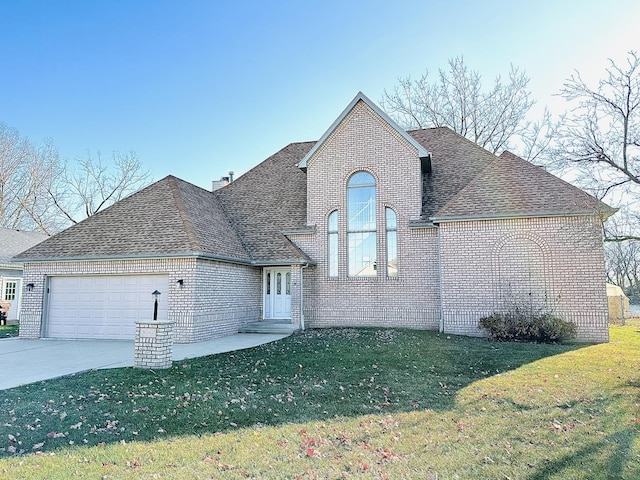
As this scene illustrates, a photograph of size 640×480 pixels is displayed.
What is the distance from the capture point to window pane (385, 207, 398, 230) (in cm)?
1556

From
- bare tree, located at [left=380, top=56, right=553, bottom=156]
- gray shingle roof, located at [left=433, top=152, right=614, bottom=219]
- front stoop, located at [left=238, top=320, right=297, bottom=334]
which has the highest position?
bare tree, located at [left=380, top=56, right=553, bottom=156]

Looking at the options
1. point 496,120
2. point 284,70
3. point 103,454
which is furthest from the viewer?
point 496,120

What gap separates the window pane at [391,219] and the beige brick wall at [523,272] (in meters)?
2.11

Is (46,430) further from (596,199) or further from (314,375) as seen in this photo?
(596,199)

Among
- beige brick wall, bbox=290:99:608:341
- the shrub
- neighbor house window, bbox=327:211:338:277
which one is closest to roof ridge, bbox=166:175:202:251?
beige brick wall, bbox=290:99:608:341

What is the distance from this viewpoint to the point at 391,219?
15664 millimetres

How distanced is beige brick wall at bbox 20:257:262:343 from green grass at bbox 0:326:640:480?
367 cm

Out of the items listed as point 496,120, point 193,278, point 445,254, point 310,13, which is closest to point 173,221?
point 193,278

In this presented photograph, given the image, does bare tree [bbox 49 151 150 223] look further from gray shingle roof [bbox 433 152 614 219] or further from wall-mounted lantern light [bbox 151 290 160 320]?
gray shingle roof [bbox 433 152 614 219]

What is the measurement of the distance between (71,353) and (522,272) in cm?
1314

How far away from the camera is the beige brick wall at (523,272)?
12484 mm

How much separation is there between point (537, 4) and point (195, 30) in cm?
1023

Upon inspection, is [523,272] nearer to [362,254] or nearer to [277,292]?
[362,254]

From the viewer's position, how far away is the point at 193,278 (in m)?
12.5
